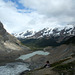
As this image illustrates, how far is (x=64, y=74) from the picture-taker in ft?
137

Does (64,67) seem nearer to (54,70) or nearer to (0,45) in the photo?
(54,70)

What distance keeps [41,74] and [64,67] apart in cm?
873

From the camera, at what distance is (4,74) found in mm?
66875

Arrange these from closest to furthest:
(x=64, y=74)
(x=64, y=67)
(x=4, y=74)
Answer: (x=64, y=74) → (x=64, y=67) → (x=4, y=74)

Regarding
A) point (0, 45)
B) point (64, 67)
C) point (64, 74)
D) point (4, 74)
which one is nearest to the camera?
point (64, 74)

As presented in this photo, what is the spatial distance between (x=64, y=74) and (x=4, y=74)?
37192 millimetres

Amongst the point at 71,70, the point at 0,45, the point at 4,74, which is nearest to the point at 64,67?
the point at 71,70

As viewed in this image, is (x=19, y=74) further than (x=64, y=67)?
Yes

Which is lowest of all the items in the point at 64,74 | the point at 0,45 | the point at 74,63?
the point at 64,74

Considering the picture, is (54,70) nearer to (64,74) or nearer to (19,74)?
(64,74)

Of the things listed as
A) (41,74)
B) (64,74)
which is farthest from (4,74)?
(64,74)

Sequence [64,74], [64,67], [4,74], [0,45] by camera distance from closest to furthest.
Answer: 1. [64,74]
2. [64,67]
3. [4,74]
4. [0,45]

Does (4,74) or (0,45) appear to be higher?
(0,45)

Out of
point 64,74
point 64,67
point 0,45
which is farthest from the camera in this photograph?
point 0,45
